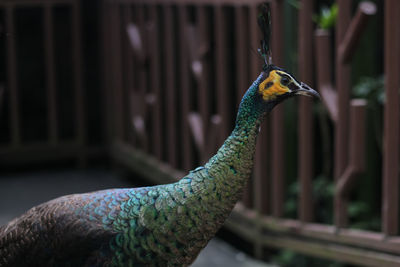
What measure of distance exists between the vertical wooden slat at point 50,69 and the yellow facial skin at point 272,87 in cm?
420

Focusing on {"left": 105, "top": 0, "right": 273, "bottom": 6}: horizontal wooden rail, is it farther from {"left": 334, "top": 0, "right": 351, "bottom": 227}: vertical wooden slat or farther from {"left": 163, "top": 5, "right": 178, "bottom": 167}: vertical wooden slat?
{"left": 334, "top": 0, "right": 351, "bottom": 227}: vertical wooden slat

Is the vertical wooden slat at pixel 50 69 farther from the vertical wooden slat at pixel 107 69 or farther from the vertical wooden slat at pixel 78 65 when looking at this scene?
the vertical wooden slat at pixel 107 69

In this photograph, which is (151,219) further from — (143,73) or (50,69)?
(50,69)

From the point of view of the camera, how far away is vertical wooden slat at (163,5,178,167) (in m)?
5.01

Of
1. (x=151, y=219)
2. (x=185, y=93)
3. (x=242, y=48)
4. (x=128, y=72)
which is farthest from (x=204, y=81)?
(x=151, y=219)

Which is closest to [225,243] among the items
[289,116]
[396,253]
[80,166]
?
[289,116]

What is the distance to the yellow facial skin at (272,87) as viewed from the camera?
84.8 inches

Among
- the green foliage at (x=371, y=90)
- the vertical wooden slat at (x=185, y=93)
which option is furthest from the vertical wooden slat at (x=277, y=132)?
the vertical wooden slat at (x=185, y=93)

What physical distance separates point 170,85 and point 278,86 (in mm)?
2956

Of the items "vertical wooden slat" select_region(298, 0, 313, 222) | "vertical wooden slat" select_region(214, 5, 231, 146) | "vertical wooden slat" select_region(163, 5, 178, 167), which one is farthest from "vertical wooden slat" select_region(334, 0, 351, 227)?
"vertical wooden slat" select_region(163, 5, 178, 167)

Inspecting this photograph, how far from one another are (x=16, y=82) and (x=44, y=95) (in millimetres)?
485

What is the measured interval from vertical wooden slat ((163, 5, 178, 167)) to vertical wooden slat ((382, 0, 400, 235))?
2027mm

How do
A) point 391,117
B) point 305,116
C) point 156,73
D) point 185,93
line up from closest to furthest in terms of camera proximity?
1. point 391,117
2. point 305,116
3. point 185,93
4. point 156,73

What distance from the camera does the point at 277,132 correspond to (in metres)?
3.99
